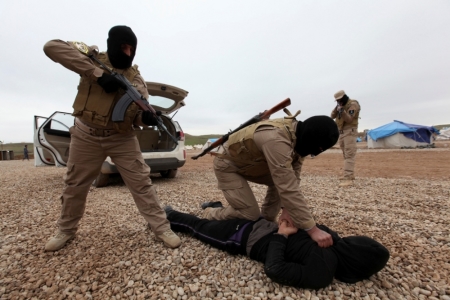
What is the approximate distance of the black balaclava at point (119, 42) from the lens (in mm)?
2230

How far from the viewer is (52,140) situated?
16.5 ft

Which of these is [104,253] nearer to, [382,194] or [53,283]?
[53,283]

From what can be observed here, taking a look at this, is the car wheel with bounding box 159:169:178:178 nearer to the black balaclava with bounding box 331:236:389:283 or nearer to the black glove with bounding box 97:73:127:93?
the black glove with bounding box 97:73:127:93

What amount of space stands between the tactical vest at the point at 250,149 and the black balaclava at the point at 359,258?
861 millimetres

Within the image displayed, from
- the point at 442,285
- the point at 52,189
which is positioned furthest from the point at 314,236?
the point at 52,189

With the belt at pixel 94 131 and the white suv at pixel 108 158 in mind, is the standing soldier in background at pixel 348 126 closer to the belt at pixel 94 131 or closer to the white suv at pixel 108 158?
the white suv at pixel 108 158

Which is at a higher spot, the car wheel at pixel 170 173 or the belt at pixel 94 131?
the belt at pixel 94 131

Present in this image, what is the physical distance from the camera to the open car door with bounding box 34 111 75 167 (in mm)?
4926

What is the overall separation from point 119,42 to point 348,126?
4844mm

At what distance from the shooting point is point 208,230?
225 cm

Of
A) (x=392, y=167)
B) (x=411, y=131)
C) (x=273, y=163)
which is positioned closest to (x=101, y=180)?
(x=273, y=163)

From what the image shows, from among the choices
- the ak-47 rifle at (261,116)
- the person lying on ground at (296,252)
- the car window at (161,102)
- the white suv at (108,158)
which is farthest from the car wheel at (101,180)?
the person lying on ground at (296,252)

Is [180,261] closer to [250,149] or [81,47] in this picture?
[250,149]

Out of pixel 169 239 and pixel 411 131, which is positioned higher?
pixel 411 131
